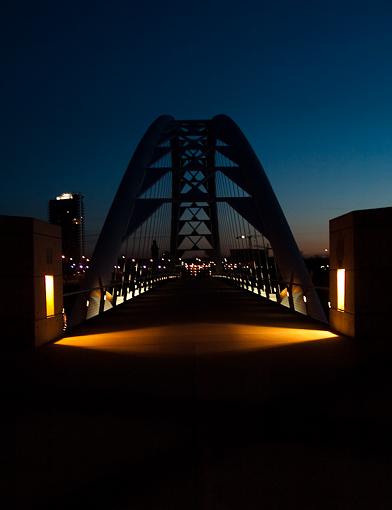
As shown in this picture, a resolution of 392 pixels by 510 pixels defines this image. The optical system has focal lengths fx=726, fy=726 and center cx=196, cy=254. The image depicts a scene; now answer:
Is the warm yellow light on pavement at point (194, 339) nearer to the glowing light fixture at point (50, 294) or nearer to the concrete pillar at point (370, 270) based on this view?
the glowing light fixture at point (50, 294)

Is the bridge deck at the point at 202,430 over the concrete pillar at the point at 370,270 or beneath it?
beneath

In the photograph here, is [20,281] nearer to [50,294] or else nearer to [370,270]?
[50,294]

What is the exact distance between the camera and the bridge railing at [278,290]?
1830cm

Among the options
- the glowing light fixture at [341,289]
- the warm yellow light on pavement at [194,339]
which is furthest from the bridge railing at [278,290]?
the glowing light fixture at [341,289]

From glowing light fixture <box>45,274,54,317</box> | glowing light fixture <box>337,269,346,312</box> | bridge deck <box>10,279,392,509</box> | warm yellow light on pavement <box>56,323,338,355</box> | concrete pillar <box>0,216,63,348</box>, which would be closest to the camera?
bridge deck <box>10,279,392,509</box>

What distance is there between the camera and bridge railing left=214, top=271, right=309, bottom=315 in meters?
18.3

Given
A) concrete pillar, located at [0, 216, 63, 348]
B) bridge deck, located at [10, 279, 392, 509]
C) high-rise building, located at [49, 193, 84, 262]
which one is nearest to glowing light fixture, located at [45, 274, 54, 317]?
concrete pillar, located at [0, 216, 63, 348]

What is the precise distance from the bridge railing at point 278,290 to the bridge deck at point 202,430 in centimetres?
900

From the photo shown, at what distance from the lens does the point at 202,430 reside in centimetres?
475

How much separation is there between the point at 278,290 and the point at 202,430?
16485 mm

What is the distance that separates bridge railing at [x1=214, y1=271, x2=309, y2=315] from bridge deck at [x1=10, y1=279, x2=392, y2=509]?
900cm

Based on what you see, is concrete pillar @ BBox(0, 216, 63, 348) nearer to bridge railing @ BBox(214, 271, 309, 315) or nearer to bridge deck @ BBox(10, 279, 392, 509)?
bridge deck @ BBox(10, 279, 392, 509)

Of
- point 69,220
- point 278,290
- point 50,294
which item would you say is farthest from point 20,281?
point 69,220

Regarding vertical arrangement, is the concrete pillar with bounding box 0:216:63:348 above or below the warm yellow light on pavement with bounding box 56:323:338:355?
above
